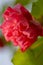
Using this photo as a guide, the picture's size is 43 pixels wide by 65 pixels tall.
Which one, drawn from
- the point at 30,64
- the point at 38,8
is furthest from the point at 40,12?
the point at 30,64

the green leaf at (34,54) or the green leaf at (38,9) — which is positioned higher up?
the green leaf at (38,9)

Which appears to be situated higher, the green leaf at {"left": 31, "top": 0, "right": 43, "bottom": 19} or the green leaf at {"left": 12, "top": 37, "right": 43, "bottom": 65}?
the green leaf at {"left": 31, "top": 0, "right": 43, "bottom": 19}

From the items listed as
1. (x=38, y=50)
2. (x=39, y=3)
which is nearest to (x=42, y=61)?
(x=38, y=50)

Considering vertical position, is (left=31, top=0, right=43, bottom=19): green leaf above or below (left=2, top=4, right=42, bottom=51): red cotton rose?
above

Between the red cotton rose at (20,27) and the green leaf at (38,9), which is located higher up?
the green leaf at (38,9)

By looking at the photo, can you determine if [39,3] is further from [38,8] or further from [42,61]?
[42,61]
